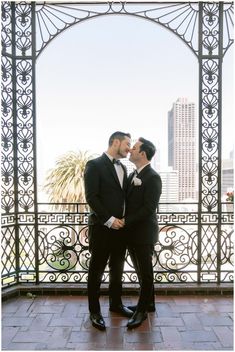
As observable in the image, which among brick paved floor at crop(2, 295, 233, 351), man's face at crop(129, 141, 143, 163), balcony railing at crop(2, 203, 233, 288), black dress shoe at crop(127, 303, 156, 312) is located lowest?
brick paved floor at crop(2, 295, 233, 351)

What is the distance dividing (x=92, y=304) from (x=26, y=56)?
114 inches

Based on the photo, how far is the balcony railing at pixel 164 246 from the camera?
4117mm

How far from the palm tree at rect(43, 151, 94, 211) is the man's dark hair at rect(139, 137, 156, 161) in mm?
8152

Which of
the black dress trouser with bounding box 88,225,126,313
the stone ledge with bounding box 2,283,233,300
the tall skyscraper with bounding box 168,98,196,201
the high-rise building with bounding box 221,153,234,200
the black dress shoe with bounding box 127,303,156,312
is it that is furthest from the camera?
the tall skyscraper with bounding box 168,98,196,201

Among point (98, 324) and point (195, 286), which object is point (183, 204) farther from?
point (98, 324)

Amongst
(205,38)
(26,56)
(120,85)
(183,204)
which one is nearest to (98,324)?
(183,204)

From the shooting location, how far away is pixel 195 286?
4.04 meters

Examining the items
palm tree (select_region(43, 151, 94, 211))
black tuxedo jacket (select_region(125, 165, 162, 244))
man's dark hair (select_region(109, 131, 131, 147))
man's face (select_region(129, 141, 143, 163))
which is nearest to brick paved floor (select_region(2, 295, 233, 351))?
black tuxedo jacket (select_region(125, 165, 162, 244))

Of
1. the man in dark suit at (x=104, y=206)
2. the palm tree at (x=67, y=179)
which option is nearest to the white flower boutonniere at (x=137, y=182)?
the man in dark suit at (x=104, y=206)

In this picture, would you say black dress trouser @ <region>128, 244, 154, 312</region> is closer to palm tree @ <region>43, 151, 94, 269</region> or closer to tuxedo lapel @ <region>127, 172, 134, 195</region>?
tuxedo lapel @ <region>127, 172, 134, 195</region>

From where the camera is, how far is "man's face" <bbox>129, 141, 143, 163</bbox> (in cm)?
312

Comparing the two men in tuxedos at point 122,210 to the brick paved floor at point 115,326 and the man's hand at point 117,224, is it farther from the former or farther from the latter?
the brick paved floor at point 115,326

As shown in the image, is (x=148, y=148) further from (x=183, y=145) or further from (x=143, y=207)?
(x=183, y=145)

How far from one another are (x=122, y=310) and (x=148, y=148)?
5.35 feet
